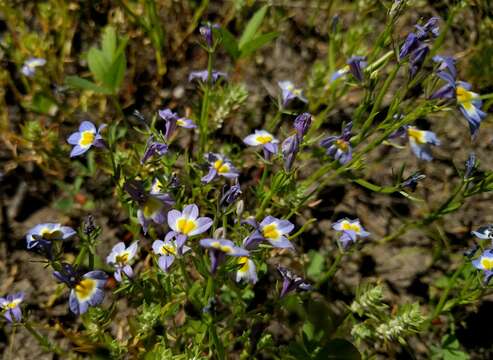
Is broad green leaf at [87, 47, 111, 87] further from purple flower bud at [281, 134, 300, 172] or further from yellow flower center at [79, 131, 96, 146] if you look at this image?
purple flower bud at [281, 134, 300, 172]

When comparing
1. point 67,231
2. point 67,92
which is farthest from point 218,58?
point 67,231

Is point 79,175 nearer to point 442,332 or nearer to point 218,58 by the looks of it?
point 218,58

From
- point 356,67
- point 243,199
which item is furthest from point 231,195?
point 243,199

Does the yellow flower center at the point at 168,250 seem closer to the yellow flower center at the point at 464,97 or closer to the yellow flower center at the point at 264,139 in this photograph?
the yellow flower center at the point at 264,139

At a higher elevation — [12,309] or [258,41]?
[258,41]

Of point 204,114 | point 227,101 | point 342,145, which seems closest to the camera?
point 342,145

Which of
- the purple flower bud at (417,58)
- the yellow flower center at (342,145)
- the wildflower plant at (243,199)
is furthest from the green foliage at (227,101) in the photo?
the purple flower bud at (417,58)

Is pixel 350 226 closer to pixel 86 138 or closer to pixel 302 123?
pixel 302 123

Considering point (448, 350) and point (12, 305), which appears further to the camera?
point (448, 350)
